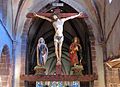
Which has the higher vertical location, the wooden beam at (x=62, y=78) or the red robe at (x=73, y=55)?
the red robe at (x=73, y=55)

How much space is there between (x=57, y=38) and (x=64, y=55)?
10037 mm

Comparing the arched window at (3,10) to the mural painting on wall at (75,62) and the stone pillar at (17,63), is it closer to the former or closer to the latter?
the stone pillar at (17,63)

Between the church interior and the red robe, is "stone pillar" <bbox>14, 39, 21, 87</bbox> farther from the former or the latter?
the red robe

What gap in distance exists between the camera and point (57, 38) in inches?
396

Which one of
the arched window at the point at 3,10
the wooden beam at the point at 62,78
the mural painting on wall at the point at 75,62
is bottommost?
the wooden beam at the point at 62,78

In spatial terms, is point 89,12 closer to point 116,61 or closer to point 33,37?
point 33,37

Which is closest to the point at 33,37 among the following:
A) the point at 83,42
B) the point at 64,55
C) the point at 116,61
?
the point at 83,42

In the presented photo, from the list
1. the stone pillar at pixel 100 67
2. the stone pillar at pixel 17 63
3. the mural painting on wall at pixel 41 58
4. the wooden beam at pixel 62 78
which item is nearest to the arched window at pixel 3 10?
the mural painting on wall at pixel 41 58

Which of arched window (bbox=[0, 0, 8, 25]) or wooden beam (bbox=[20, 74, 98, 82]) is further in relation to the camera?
wooden beam (bbox=[20, 74, 98, 82])

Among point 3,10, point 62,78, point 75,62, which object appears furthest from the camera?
point 75,62

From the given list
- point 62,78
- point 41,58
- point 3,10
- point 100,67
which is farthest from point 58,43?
point 100,67

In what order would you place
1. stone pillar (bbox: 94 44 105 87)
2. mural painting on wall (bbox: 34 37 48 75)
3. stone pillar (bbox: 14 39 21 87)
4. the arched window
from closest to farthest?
the arched window → mural painting on wall (bbox: 34 37 48 75) → stone pillar (bbox: 14 39 21 87) → stone pillar (bbox: 94 44 105 87)

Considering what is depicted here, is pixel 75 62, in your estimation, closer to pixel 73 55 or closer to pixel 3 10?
pixel 73 55

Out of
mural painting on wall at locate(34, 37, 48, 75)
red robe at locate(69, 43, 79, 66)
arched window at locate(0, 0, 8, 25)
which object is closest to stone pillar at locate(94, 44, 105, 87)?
red robe at locate(69, 43, 79, 66)
